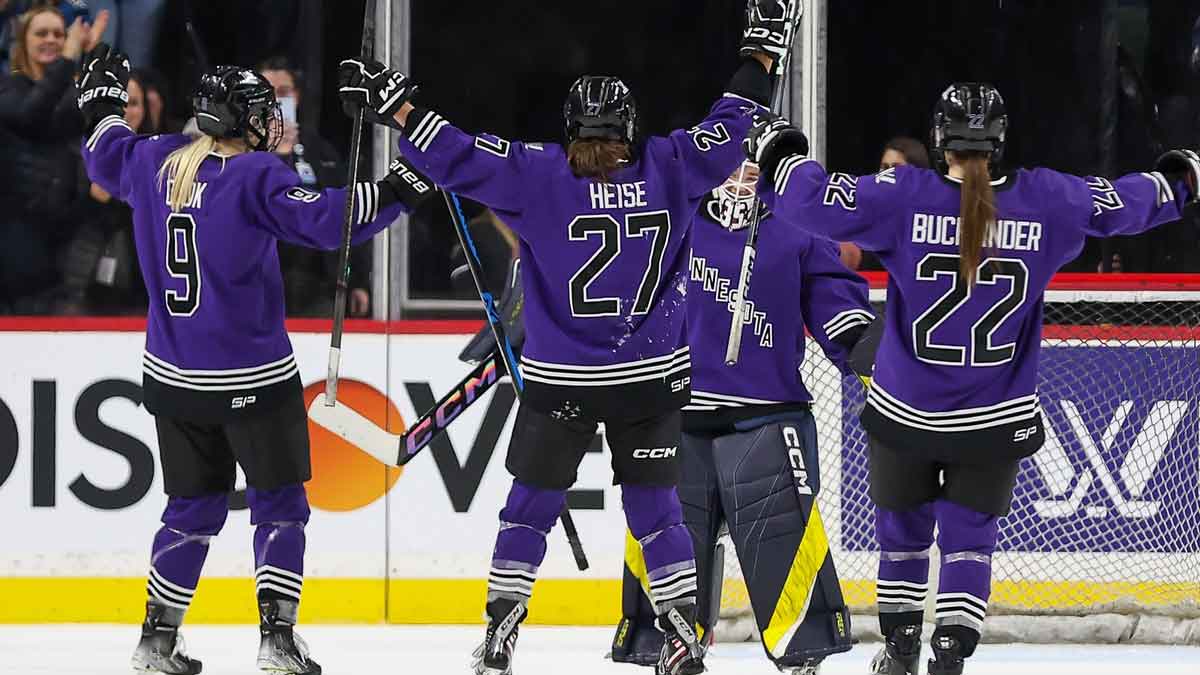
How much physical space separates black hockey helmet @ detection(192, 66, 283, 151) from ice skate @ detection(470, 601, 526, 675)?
1.12 m

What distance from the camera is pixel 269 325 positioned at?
4277 mm

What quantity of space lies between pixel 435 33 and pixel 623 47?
51 centimetres

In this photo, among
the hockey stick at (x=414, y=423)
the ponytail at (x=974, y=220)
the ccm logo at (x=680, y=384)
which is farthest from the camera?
the hockey stick at (x=414, y=423)

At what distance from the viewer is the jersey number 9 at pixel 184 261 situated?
4188 mm

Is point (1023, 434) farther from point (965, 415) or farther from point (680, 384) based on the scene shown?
point (680, 384)

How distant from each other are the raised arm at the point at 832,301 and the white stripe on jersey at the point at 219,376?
1149 millimetres

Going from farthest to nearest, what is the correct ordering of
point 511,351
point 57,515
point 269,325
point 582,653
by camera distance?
1. point 57,515
2. point 582,653
3. point 511,351
4. point 269,325

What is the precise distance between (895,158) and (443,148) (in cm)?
176

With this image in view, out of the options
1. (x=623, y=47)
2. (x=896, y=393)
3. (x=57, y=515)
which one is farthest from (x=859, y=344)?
(x=57, y=515)

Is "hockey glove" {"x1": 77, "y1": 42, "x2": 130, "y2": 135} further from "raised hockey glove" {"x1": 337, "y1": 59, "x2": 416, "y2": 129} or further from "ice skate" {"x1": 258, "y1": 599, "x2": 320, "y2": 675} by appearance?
"ice skate" {"x1": 258, "y1": 599, "x2": 320, "y2": 675}

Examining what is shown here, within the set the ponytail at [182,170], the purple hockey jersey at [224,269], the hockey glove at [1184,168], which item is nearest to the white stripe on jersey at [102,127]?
the purple hockey jersey at [224,269]

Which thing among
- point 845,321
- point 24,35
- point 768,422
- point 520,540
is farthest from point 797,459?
point 24,35

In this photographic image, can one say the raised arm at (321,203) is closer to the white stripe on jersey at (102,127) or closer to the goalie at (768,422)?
the white stripe on jersey at (102,127)

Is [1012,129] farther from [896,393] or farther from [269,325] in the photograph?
[269,325]
